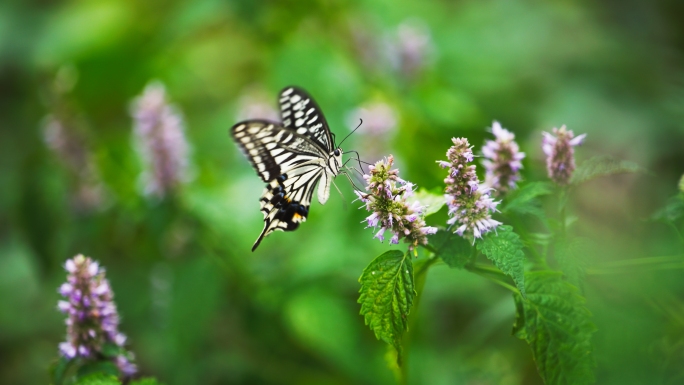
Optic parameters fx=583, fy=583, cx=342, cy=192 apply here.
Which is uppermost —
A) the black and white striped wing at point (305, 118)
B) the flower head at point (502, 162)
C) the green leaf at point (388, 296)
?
the black and white striped wing at point (305, 118)

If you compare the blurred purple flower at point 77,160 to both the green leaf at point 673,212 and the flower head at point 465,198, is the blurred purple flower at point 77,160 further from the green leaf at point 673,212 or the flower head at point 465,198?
the green leaf at point 673,212

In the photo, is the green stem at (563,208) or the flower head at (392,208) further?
the green stem at (563,208)

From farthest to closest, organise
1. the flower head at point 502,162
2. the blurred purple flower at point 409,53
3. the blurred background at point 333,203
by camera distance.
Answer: the blurred purple flower at point 409,53
the blurred background at point 333,203
the flower head at point 502,162

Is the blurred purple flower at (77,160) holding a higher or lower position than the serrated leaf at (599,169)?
higher

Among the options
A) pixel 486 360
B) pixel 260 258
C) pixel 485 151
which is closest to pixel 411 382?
pixel 486 360

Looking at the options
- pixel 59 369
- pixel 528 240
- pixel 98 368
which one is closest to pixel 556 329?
pixel 528 240

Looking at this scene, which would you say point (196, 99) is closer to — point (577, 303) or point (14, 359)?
point (14, 359)

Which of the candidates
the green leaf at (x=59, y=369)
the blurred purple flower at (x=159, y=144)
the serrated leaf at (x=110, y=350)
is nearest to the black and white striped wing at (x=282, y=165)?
the serrated leaf at (x=110, y=350)

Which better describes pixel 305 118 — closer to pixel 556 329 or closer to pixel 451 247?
pixel 451 247
